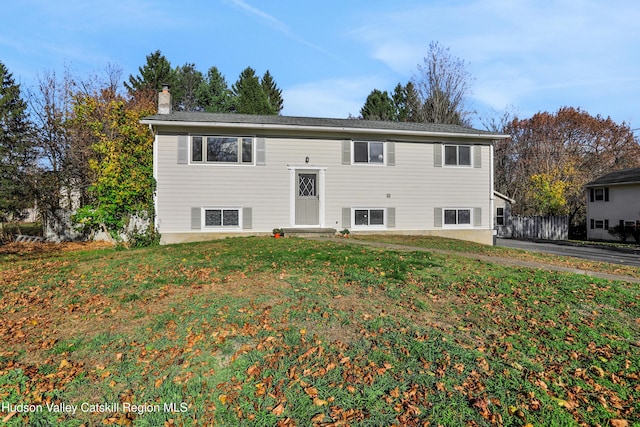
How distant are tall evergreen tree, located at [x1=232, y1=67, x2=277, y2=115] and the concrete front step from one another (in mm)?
23053

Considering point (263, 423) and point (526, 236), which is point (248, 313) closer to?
point (263, 423)

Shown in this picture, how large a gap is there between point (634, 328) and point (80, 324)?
7.34 m

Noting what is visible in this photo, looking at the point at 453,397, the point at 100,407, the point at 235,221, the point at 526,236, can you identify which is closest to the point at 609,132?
the point at 526,236

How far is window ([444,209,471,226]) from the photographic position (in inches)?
613

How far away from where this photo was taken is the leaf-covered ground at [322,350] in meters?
3.27

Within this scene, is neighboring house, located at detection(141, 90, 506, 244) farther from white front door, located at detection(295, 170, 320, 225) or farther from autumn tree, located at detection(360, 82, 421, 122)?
autumn tree, located at detection(360, 82, 421, 122)

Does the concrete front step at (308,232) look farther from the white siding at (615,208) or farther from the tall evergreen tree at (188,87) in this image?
the tall evergreen tree at (188,87)

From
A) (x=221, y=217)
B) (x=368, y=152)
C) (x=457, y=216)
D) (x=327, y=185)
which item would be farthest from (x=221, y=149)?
(x=457, y=216)

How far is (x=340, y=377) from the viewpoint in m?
3.69

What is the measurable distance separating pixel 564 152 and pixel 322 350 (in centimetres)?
3576

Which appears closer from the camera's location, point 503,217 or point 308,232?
point 308,232

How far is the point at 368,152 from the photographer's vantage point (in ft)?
49.1

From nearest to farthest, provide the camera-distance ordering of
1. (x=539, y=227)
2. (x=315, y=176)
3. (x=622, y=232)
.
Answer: (x=315, y=176)
(x=622, y=232)
(x=539, y=227)

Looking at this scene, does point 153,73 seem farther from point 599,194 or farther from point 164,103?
point 599,194
